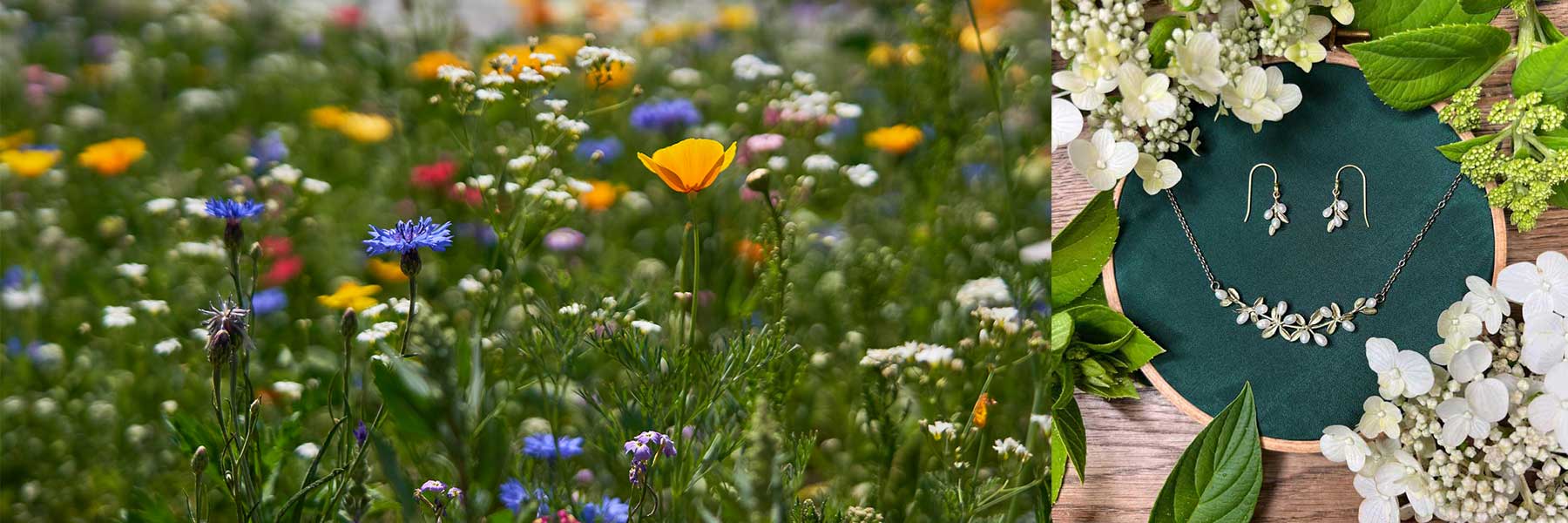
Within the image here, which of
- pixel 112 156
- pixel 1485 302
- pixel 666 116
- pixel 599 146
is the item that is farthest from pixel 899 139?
pixel 112 156

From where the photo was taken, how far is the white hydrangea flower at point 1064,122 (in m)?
0.85

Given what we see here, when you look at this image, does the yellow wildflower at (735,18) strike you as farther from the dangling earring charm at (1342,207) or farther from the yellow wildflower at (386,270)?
the dangling earring charm at (1342,207)

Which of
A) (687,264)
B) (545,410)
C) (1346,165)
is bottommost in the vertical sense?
(687,264)

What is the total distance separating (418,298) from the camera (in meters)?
1.14

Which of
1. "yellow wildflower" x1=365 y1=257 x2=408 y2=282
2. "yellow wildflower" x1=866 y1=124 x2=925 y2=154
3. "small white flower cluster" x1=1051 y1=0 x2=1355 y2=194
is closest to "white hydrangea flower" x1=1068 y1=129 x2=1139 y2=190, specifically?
"small white flower cluster" x1=1051 y1=0 x2=1355 y2=194

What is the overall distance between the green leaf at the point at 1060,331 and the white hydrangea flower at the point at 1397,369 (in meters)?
0.23

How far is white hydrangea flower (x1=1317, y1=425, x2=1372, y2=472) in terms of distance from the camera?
0.82 m

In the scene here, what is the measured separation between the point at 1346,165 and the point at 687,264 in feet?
2.34

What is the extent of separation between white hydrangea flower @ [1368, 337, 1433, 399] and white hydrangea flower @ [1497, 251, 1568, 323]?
8 cm

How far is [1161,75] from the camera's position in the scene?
828 mm

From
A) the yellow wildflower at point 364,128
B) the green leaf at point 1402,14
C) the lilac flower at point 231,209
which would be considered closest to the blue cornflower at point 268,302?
the lilac flower at point 231,209

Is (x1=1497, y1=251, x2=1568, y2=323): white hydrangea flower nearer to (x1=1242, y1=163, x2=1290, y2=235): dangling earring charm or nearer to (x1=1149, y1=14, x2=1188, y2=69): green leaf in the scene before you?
(x1=1242, y1=163, x2=1290, y2=235): dangling earring charm

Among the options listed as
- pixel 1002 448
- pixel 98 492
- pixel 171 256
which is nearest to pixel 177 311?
pixel 171 256

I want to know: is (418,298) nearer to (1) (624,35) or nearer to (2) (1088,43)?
(2) (1088,43)
